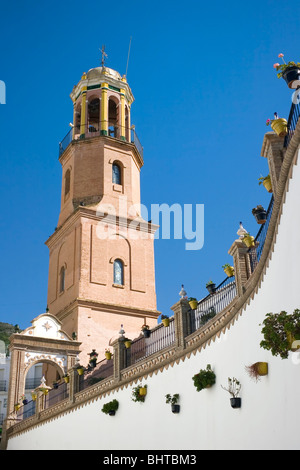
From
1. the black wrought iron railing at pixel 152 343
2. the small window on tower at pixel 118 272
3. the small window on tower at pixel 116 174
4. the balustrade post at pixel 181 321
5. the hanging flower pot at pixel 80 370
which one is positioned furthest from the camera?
the small window on tower at pixel 116 174

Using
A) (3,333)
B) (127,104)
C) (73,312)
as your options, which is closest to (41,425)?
(73,312)

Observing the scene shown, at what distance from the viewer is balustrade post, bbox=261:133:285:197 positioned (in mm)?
9797

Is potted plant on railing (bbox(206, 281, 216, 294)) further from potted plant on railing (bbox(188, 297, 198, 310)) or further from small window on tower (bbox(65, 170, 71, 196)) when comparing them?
Answer: small window on tower (bbox(65, 170, 71, 196))

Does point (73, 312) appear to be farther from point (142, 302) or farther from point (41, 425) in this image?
point (41, 425)

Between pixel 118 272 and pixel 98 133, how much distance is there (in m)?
10.3

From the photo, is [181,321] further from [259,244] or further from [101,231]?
[101,231]

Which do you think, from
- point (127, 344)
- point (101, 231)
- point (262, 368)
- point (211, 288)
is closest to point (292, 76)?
point (262, 368)

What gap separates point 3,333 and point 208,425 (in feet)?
230

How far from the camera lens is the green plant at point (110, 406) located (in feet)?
57.1

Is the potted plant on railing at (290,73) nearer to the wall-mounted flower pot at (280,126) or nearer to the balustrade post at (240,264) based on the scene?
the wall-mounted flower pot at (280,126)

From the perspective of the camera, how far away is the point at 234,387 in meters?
11.1

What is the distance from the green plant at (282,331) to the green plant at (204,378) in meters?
3.94

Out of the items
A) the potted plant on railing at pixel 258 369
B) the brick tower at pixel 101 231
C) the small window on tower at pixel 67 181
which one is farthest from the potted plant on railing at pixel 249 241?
the small window on tower at pixel 67 181

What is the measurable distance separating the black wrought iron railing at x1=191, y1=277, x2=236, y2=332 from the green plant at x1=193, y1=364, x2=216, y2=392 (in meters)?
1.69
